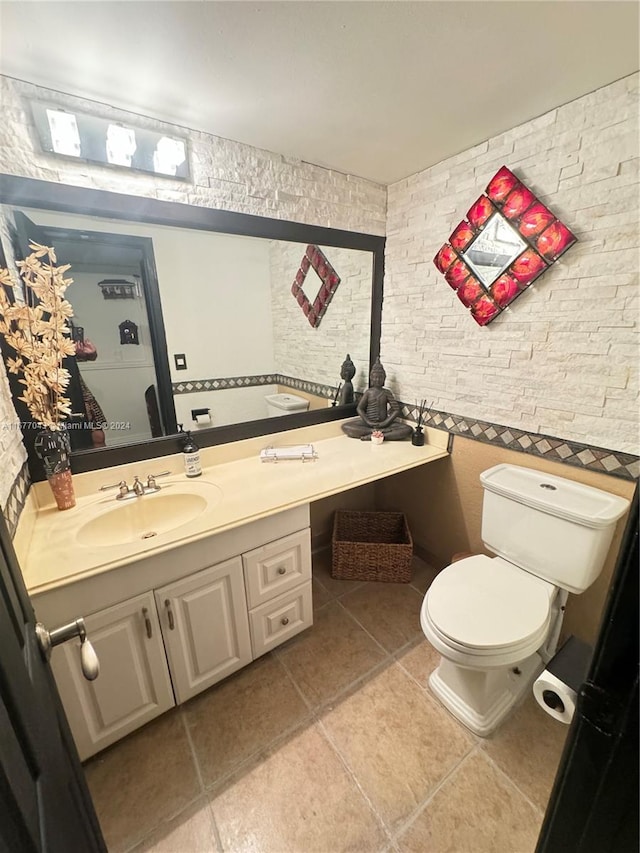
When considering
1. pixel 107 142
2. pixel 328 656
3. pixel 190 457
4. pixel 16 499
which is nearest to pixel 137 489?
pixel 190 457

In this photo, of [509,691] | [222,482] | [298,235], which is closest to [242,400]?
[222,482]

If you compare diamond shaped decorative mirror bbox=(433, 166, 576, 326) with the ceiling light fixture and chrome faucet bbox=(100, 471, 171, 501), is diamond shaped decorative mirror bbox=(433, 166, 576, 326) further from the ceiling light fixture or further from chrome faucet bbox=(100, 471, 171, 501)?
chrome faucet bbox=(100, 471, 171, 501)

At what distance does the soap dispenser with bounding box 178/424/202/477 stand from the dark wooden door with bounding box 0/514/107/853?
2.89ft

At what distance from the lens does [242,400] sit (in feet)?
6.00

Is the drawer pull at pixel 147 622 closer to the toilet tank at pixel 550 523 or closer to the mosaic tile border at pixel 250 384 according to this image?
the mosaic tile border at pixel 250 384

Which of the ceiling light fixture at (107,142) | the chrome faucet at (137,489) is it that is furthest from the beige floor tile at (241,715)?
the ceiling light fixture at (107,142)

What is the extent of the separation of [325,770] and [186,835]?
1.43 ft

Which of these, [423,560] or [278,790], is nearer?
[278,790]

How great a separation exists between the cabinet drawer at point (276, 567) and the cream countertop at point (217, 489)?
0.18 meters

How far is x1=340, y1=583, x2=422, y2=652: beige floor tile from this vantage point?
1643 mm

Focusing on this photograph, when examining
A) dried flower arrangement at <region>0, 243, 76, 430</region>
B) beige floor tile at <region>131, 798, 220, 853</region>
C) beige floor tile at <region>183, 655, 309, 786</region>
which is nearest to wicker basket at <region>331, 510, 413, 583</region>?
beige floor tile at <region>183, 655, 309, 786</region>

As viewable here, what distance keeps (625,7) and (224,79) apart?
1.08m

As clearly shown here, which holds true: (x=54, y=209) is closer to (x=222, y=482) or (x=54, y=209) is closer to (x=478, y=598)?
(x=222, y=482)

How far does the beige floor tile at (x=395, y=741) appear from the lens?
1.10 meters
